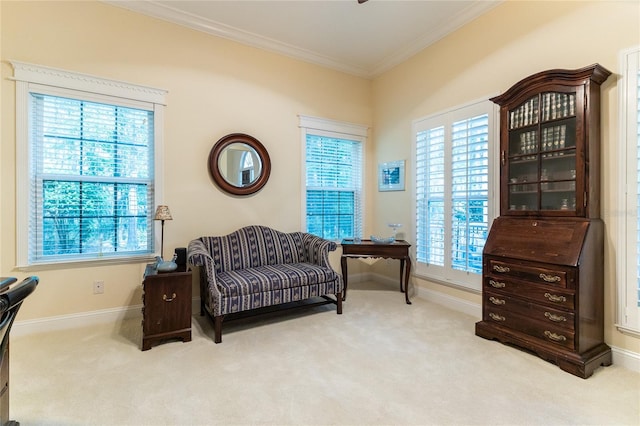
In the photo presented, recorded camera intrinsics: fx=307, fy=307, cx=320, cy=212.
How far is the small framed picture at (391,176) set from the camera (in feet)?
13.8

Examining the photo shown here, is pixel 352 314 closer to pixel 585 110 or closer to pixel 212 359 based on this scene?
pixel 212 359

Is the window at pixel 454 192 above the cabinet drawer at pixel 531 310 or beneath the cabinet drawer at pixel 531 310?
above

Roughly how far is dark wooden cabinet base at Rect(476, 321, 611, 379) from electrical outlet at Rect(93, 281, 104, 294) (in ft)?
12.0

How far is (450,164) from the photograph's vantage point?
3.50 metres

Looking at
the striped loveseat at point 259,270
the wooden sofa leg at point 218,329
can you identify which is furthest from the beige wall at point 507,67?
the wooden sofa leg at point 218,329

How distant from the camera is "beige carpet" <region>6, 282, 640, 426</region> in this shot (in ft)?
5.58

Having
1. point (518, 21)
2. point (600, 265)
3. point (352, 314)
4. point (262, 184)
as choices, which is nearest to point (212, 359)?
point (352, 314)

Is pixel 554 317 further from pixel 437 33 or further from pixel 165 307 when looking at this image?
pixel 437 33

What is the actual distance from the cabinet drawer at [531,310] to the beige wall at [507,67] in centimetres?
46

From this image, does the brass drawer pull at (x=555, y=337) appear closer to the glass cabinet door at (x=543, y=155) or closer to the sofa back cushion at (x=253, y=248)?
the glass cabinet door at (x=543, y=155)

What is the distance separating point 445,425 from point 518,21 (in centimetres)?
338

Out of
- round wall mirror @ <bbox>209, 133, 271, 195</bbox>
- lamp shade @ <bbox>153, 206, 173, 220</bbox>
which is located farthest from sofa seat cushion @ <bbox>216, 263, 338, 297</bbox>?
round wall mirror @ <bbox>209, 133, 271, 195</bbox>

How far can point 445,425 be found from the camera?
1624 mm

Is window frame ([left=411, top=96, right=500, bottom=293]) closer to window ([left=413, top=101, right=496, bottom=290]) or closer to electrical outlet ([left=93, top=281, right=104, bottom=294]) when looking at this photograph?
window ([left=413, top=101, right=496, bottom=290])
